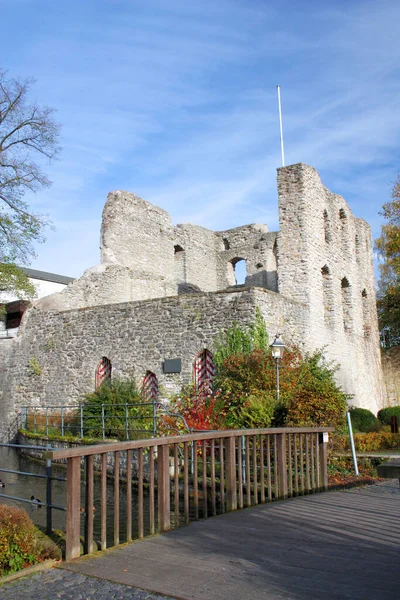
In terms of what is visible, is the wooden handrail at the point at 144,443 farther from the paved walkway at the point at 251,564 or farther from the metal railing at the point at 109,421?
the metal railing at the point at 109,421

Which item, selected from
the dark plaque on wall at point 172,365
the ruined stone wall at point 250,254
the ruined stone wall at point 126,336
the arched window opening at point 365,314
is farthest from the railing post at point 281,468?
the ruined stone wall at point 250,254

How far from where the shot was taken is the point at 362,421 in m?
22.6

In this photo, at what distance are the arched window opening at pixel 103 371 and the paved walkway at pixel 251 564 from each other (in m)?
14.3

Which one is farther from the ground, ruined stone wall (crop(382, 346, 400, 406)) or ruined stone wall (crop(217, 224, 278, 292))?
ruined stone wall (crop(217, 224, 278, 292))

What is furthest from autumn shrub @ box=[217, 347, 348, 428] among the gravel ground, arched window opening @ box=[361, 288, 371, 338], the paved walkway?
arched window opening @ box=[361, 288, 371, 338]

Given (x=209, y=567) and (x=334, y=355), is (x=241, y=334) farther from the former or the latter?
(x=209, y=567)

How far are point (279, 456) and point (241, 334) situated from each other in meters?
9.02

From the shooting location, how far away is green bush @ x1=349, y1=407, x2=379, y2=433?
72.8ft

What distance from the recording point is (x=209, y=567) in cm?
511

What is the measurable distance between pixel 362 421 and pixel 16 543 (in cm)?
1883

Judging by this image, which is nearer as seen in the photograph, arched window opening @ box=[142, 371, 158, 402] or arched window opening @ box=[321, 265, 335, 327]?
arched window opening @ box=[142, 371, 158, 402]

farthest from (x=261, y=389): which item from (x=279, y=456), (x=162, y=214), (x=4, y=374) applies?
(x=162, y=214)

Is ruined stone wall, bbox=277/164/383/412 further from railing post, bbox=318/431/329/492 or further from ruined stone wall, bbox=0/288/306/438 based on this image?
railing post, bbox=318/431/329/492

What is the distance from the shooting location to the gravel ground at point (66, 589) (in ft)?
15.0
